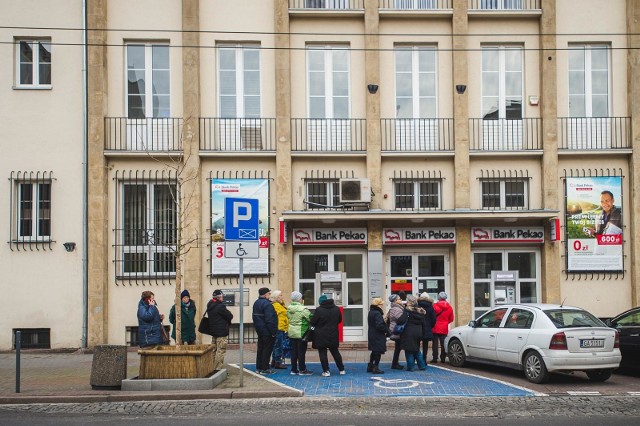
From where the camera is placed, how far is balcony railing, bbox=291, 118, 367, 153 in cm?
2136

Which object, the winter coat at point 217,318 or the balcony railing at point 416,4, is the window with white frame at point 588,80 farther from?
the winter coat at point 217,318

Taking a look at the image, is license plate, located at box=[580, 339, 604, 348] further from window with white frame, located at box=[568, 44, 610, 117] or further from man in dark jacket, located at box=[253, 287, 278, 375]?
window with white frame, located at box=[568, 44, 610, 117]

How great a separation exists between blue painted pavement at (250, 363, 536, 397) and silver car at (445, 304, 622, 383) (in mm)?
645

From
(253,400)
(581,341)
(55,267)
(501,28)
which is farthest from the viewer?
(501,28)

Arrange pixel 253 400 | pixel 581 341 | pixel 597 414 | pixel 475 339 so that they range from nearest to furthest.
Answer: pixel 597 414 < pixel 253 400 < pixel 581 341 < pixel 475 339

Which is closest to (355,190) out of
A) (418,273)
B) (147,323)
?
→ (418,273)

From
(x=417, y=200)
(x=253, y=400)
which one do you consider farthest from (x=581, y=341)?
(x=417, y=200)

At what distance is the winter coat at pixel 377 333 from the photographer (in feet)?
51.1

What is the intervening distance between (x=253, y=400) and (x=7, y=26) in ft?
45.3

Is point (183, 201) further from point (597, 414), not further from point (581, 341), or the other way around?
point (597, 414)

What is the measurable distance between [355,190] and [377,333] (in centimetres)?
592

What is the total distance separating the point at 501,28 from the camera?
2178 centimetres

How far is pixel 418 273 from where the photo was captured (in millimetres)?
21656

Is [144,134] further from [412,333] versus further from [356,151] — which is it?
[412,333]
